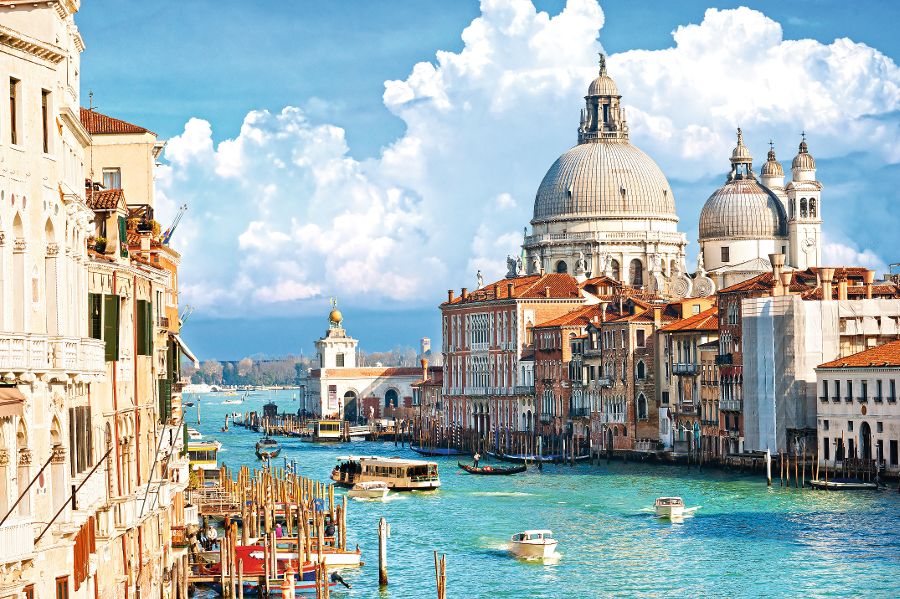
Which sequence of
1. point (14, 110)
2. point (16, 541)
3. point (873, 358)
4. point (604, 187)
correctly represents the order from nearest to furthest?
point (16, 541) → point (14, 110) → point (873, 358) → point (604, 187)

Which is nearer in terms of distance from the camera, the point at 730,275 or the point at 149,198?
the point at 149,198

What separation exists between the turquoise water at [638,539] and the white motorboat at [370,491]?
0.38m

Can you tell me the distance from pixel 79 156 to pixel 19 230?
3.56 meters

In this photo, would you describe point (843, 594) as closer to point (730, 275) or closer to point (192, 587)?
point (192, 587)

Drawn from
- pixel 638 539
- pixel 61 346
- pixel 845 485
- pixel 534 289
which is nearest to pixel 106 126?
pixel 61 346

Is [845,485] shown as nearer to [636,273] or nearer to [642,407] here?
[642,407]

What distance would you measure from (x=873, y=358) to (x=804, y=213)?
34.8 m

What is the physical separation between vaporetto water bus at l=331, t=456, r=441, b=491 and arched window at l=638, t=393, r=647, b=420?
505 inches

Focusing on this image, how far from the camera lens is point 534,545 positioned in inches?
1334

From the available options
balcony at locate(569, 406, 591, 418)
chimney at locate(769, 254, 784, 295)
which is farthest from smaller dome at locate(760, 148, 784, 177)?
chimney at locate(769, 254, 784, 295)

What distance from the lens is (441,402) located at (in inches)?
3317

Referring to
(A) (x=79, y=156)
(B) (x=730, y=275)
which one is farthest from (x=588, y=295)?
(A) (x=79, y=156)

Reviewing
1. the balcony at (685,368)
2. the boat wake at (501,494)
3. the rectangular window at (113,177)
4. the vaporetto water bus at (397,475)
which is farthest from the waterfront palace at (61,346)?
the balcony at (685,368)

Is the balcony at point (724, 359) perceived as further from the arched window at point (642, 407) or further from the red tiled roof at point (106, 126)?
the red tiled roof at point (106, 126)
